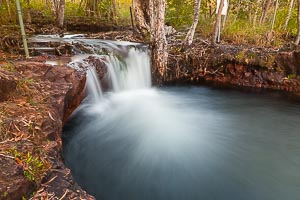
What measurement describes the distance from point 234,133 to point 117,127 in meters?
2.05

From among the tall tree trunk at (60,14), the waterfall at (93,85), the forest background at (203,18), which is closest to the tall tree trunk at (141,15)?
the forest background at (203,18)

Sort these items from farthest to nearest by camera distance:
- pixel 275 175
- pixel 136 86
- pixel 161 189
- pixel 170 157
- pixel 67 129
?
1. pixel 136 86
2. pixel 67 129
3. pixel 170 157
4. pixel 275 175
5. pixel 161 189

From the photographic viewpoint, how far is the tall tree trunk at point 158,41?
598 cm

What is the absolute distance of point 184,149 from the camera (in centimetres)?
364

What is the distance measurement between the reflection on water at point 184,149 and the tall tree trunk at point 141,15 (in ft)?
13.4

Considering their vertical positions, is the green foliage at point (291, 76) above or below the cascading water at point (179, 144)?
above

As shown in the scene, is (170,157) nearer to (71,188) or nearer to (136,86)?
Answer: (71,188)

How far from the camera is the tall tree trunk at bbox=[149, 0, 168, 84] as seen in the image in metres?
5.98

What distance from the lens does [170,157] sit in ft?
11.1

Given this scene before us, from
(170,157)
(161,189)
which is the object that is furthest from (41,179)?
(170,157)

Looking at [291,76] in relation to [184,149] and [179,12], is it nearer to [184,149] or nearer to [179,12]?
[184,149]

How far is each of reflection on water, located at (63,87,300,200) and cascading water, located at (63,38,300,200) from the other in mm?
12

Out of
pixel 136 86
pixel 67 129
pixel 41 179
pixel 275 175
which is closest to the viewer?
pixel 41 179

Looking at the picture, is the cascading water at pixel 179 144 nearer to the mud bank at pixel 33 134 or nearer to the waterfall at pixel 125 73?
the waterfall at pixel 125 73
